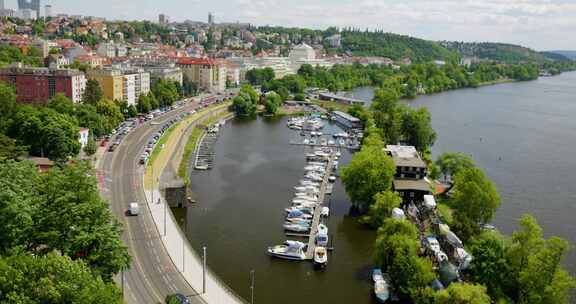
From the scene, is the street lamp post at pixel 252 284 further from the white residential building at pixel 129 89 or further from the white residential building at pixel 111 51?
the white residential building at pixel 111 51

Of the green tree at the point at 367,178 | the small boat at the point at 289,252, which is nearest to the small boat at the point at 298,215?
the green tree at the point at 367,178

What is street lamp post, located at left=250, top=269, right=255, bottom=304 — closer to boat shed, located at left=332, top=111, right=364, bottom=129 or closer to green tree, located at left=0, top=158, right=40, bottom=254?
green tree, located at left=0, top=158, right=40, bottom=254

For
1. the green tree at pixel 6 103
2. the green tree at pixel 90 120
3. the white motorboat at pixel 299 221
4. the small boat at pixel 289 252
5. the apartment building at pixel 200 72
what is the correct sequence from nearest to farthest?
the small boat at pixel 289 252, the white motorboat at pixel 299 221, the green tree at pixel 6 103, the green tree at pixel 90 120, the apartment building at pixel 200 72

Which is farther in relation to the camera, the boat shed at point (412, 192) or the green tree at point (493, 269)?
the boat shed at point (412, 192)

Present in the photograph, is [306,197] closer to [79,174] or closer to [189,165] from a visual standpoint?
[189,165]

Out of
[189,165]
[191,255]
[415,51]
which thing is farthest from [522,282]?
[415,51]

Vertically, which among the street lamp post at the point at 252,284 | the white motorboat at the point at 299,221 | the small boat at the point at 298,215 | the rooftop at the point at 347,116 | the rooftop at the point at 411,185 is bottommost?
the street lamp post at the point at 252,284

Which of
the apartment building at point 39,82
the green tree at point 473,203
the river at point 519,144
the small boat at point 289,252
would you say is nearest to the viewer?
the small boat at point 289,252

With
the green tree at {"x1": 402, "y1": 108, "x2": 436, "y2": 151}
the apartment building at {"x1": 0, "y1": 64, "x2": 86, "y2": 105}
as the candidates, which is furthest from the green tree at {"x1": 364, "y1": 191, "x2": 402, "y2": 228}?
the apartment building at {"x1": 0, "y1": 64, "x2": 86, "y2": 105}
